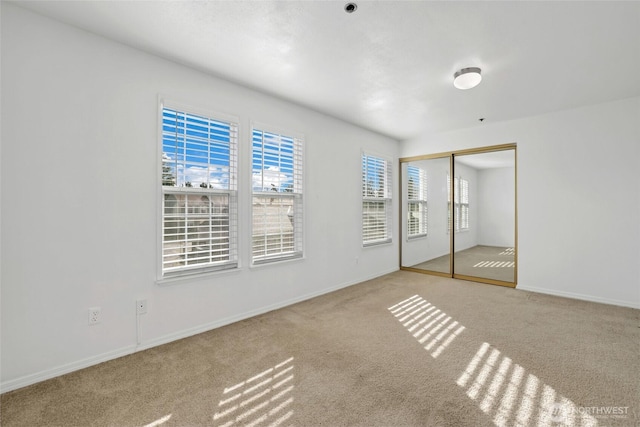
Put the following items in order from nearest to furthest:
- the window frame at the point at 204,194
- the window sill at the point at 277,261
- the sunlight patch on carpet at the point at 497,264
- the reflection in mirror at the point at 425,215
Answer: the window frame at the point at 204,194
the window sill at the point at 277,261
the sunlight patch on carpet at the point at 497,264
the reflection in mirror at the point at 425,215

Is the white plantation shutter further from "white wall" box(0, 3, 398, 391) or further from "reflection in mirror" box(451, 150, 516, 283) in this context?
"white wall" box(0, 3, 398, 391)

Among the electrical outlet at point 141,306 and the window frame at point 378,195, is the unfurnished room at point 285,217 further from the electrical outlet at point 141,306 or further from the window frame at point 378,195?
the window frame at point 378,195

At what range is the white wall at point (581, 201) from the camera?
143 inches

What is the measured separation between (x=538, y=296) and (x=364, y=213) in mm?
2737

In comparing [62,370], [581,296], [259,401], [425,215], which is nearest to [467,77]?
[425,215]

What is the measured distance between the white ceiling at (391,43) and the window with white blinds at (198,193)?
62 cm

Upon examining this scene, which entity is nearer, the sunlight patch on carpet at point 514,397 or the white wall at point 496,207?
the sunlight patch on carpet at point 514,397

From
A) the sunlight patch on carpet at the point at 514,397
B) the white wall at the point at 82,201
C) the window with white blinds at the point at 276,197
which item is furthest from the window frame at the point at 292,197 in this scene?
the sunlight patch on carpet at the point at 514,397

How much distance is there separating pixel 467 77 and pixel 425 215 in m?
3.18

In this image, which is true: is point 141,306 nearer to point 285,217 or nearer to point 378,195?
point 285,217

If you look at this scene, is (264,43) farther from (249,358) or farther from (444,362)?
(444,362)

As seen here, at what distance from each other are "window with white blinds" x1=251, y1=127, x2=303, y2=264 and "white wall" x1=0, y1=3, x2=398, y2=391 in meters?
0.36

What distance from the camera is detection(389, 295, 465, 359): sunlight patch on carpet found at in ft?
8.76

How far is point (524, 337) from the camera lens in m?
2.77
